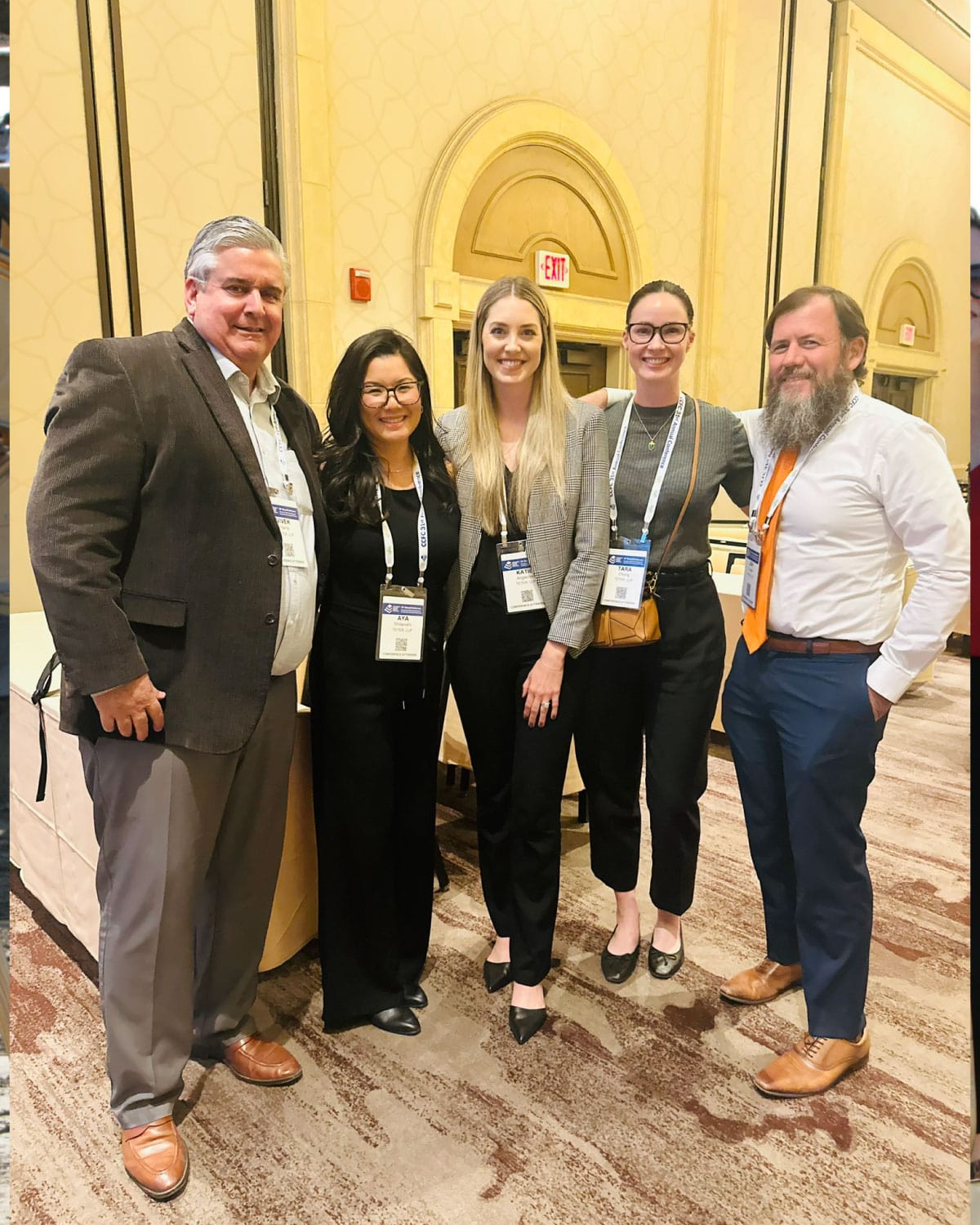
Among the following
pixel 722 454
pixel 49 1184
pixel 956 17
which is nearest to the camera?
pixel 956 17

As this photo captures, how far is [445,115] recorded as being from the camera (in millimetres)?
1841

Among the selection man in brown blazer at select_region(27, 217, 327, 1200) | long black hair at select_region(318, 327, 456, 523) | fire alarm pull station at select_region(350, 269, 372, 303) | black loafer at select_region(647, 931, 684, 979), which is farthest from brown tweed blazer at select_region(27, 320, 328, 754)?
black loafer at select_region(647, 931, 684, 979)

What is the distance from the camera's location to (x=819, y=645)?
1664 mm

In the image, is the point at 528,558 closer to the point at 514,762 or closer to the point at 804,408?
the point at 514,762

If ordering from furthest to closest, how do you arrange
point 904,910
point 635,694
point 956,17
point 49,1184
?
1. point 904,910
2. point 635,694
3. point 49,1184
4. point 956,17

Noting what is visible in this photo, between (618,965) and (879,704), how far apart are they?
102 cm

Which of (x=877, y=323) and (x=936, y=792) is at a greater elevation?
(x=877, y=323)

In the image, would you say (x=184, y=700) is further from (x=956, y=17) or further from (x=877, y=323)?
(x=956, y=17)

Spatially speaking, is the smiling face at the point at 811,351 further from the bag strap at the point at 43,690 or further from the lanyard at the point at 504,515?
the bag strap at the point at 43,690

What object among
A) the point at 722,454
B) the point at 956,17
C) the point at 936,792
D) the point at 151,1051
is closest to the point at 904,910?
the point at 936,792

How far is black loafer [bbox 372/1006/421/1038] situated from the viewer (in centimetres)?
204

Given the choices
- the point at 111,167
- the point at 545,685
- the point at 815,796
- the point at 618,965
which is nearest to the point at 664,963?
the point at 618,965

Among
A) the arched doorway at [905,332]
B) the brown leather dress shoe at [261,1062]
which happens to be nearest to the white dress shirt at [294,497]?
the brown leather dress shoe at [261,1062]

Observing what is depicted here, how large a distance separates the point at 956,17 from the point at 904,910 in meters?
1.87
